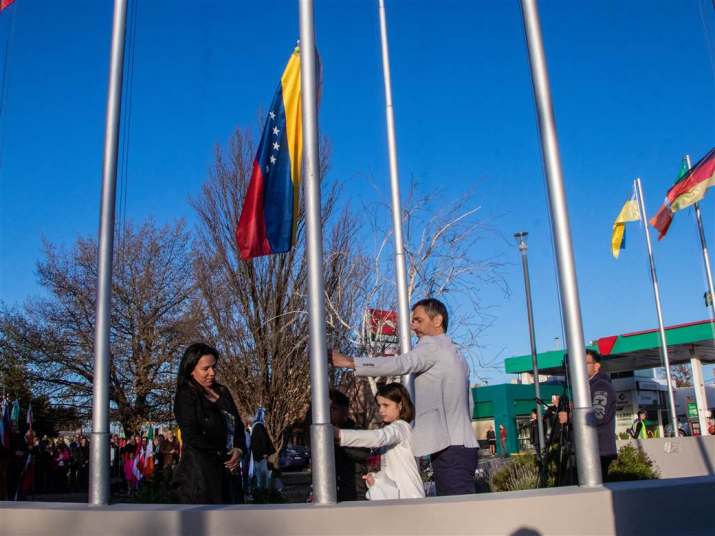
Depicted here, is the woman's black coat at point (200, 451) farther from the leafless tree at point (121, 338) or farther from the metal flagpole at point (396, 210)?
the leafless tree at point (121, 338)

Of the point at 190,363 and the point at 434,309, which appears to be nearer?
the point at 434,309

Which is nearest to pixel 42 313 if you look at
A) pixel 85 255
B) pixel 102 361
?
pixel 85 255

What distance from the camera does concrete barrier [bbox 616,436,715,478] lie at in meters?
16.5

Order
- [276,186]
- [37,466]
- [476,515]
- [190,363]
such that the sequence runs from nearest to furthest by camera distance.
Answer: [476,515] → [190,363] → [276,186] → [37,466]

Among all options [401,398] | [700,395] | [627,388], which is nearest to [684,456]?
[401,398]

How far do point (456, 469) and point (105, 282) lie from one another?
287 cm

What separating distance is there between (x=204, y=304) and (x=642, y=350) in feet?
69.4

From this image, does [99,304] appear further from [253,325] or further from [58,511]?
[253,325]

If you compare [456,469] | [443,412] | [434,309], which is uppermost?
[434,309]

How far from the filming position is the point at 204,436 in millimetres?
5371

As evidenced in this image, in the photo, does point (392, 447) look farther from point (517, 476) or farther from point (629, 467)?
point (629, 467)

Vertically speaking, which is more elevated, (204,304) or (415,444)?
(204,304)

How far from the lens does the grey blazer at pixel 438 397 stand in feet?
16.0

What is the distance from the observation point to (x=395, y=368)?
469 centimetres
